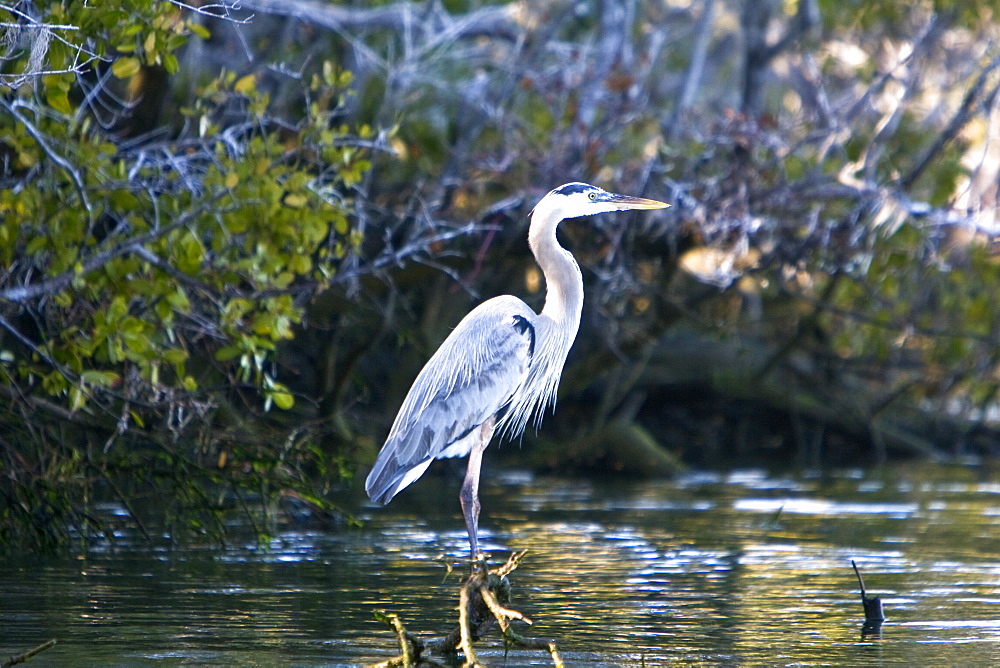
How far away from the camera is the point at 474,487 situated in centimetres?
695

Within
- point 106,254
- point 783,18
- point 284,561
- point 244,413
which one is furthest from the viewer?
point 783,18

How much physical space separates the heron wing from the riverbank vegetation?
0.59 metres

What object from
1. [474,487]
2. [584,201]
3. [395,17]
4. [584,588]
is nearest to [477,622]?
[584,588]

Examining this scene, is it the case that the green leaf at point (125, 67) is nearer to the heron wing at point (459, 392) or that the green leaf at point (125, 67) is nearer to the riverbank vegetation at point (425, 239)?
the riverbank vegetation at point (425, 239)

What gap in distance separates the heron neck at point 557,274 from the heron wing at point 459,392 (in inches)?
8.7

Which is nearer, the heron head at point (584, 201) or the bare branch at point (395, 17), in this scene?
the heron head at point (584, 201)

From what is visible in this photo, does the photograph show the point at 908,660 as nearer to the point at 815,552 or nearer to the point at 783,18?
the point at 815,552

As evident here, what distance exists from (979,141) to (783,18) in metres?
4.05

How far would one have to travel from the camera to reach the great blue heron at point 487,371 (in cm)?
678

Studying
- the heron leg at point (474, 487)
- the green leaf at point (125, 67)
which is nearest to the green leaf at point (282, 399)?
the heron leg at point (474, 487)

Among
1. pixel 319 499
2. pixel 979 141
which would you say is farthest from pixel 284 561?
pixel 979 141

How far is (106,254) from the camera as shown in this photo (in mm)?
6223

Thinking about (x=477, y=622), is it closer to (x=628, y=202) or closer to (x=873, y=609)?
(x=873, y=609)

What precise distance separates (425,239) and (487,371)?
1221mm
